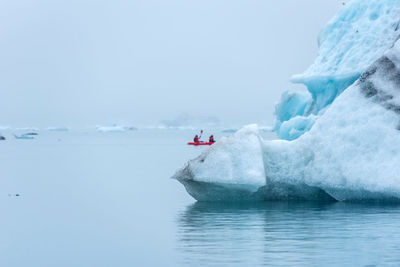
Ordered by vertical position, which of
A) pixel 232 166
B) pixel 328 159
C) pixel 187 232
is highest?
pixel 328 159

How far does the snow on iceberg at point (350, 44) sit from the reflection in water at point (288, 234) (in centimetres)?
727

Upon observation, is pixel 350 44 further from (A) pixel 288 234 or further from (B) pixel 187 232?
(B) pixel 187 232

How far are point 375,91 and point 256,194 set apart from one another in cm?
323

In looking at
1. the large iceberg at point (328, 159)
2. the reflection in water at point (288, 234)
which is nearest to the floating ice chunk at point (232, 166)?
the large iceberg at point (328, 159)

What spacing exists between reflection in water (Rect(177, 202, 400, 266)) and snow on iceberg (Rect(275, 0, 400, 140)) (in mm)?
7270

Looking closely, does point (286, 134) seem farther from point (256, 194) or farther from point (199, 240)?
point (199, 240)

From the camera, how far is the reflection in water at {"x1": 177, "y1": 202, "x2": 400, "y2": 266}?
8781mm

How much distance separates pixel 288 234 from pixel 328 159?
3.09 m

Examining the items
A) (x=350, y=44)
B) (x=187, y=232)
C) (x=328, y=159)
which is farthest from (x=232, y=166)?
(x=350, y=44)

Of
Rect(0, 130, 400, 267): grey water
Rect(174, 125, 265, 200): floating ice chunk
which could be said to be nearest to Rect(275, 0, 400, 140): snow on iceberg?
Rect(0, 130, 400, 267): grey water

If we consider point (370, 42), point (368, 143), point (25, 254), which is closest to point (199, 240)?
point (25, 254)

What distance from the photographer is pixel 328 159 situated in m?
13.1

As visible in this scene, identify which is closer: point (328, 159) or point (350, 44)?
point (328, 159)

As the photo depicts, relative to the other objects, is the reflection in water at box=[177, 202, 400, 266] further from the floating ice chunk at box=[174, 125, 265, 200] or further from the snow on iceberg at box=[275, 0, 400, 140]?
the snow on iceberg at box=[275, 0, 400, 140]
